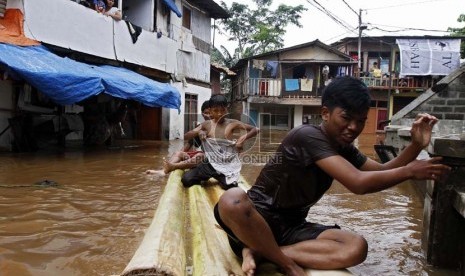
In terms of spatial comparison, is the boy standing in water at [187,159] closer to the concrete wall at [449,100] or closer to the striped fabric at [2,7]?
the concrete wall at [449,100]

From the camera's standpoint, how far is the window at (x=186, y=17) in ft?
51.6

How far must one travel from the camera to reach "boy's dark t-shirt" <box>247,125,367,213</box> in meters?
1.95

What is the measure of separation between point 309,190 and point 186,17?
593 inches

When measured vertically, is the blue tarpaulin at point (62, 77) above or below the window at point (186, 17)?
below

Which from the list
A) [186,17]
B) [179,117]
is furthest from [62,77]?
[186,17]

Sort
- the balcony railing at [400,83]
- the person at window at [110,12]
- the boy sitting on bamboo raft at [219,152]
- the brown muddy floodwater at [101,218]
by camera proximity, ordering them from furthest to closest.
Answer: the balcony railing at [400,83], the person at window at [110,12], the boy sitting on bamboo raft at [219,152], the brown muddy floodwater at [101,218]

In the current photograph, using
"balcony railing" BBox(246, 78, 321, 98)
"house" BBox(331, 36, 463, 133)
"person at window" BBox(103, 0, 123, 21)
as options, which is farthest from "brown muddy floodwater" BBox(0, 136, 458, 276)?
"balcony railing" BBox(246, 78, 321, 98)

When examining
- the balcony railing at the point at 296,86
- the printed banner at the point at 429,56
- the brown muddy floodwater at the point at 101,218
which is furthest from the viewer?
the balcony railing at the point at 296,86

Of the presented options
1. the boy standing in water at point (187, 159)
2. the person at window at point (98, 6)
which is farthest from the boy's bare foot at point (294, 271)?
the person at window at point (98, 6)

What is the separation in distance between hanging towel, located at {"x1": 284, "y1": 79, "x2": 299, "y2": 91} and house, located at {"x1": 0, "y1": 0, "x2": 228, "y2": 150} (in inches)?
278

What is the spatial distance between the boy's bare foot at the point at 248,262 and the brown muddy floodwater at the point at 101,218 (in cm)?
107

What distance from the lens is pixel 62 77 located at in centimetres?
732

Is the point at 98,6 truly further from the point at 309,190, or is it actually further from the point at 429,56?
the point at 429,56

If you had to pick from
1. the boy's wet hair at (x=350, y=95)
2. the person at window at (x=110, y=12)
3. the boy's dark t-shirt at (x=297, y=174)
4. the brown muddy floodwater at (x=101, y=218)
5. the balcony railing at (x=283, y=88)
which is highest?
the person at window at (x=110, y=12)
